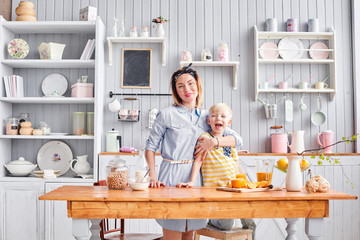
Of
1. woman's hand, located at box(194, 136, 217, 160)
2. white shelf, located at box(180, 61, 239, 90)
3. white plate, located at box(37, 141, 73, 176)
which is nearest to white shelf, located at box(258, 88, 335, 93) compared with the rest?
white shelf, located at box(180, 61, 239, 90)

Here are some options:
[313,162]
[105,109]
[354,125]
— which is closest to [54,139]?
[105,109]

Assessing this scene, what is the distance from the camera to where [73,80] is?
4336 millimetres

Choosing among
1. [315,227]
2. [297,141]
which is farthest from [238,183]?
[297,141]

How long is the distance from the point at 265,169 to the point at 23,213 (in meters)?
2.74

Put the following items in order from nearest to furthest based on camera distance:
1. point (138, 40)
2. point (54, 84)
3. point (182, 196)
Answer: point (182, 196), point (138, 40), point (54, 84)

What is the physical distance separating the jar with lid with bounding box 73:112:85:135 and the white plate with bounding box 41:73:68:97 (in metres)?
0.35

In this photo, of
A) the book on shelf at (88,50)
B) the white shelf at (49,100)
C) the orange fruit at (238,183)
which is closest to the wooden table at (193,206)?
the orange fruit at (238,183)

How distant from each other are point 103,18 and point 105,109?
997 millimetres

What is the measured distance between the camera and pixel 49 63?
4.09 m

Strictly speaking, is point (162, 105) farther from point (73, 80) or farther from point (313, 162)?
point (313, 162)

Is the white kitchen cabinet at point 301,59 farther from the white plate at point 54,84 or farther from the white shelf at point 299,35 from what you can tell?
the white plate at point 54,84

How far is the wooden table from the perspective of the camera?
1872 mm

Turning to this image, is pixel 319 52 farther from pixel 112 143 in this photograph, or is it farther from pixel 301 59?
pixel 112 143

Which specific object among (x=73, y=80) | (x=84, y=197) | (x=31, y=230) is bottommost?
(x=31, y=230)
